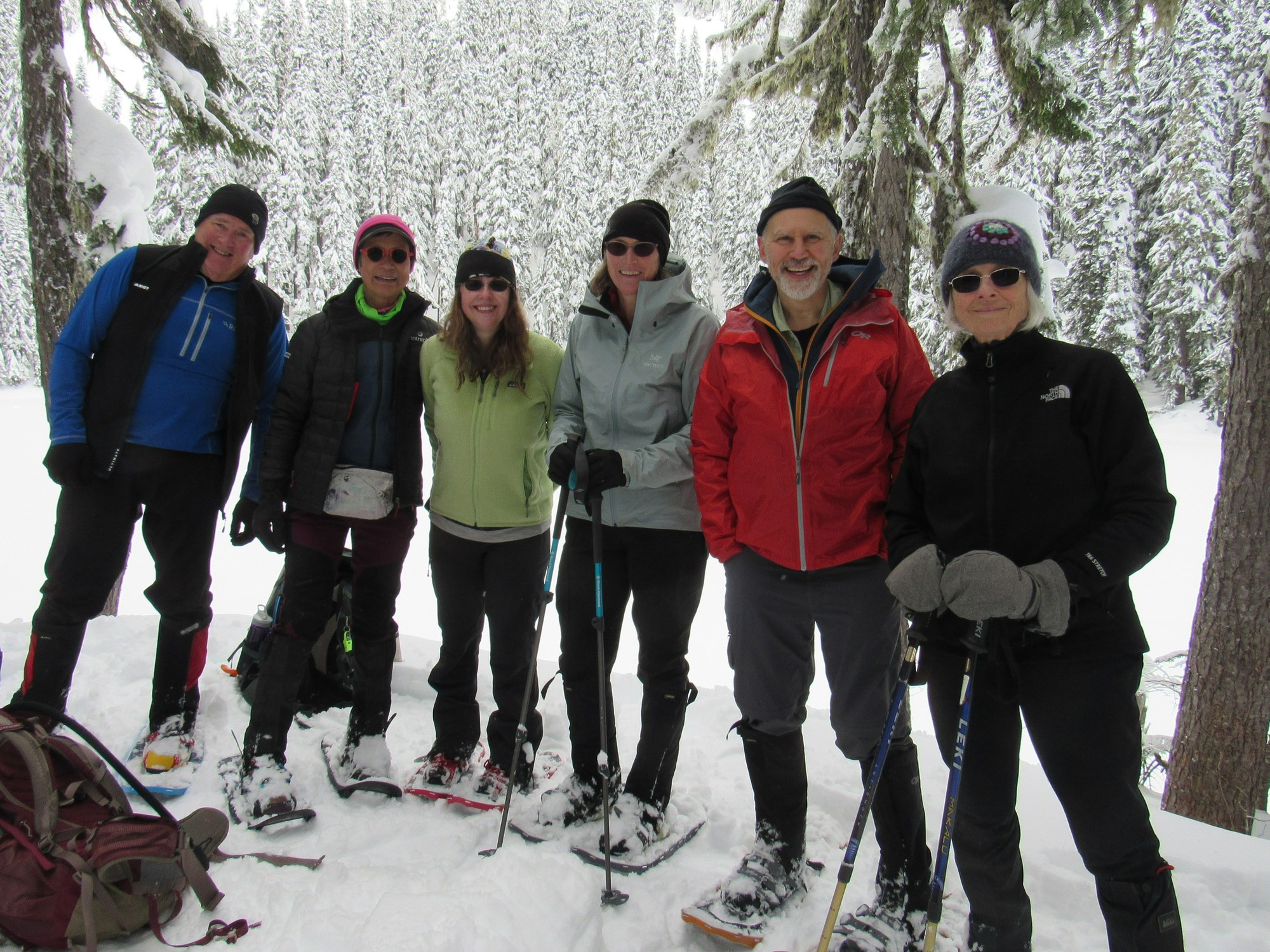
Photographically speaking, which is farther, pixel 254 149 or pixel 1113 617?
pixel 254 149

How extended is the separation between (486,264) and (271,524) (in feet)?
4.66

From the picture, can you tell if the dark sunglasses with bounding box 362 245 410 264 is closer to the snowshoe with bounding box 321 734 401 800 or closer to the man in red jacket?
the man in red jacket

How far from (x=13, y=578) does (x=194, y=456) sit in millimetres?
9496

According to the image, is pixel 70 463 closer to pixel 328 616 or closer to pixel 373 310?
pixel 328 616

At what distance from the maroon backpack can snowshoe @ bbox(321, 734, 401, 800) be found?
792 millimetres

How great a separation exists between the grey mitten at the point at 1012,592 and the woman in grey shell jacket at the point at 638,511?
1.14 meters

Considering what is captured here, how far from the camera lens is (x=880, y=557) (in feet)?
7.90

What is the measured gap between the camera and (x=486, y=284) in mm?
3137

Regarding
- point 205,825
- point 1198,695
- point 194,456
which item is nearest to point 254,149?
point 194,456

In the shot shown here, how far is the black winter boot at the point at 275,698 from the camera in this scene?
121 inches

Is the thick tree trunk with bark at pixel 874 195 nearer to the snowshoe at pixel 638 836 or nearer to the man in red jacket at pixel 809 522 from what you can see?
A: the man in red jacket at pixel 809 522

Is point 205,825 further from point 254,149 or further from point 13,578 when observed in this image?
point 13,578

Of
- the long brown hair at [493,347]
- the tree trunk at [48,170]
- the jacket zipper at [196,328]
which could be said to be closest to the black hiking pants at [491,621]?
the long brown hair at [493,347]

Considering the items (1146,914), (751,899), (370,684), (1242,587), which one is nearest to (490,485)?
(370,684)
